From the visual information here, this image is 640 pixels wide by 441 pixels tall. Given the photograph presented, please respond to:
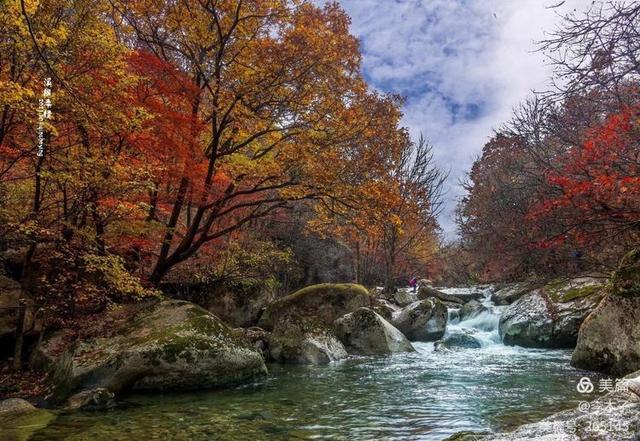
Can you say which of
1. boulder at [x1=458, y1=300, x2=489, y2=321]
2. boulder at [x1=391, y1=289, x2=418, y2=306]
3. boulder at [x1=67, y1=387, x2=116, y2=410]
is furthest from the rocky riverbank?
boulder at [x1=391, y1=289, x2=418, y2=306]

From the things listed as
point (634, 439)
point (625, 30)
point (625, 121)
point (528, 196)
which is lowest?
point (634, 439)

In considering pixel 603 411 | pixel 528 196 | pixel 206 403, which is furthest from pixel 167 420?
pixel 528 196

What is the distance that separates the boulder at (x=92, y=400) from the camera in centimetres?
738

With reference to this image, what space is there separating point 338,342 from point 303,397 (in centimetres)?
499

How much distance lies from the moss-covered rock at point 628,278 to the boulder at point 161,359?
7691mm

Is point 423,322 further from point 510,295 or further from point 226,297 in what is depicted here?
point 226,297

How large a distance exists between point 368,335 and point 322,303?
11.2ft

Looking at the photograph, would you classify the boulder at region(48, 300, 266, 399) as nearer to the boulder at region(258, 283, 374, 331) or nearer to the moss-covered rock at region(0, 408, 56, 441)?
the moss-covered rock at region(0, 408, 56, 441)

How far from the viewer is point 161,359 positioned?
8562 mm

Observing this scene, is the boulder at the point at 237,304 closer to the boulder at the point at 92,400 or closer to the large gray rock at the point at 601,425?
the boulder at the point at 92,400

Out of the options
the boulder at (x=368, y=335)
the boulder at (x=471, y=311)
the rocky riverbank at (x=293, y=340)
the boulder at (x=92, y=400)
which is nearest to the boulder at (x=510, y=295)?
the boulder at (x=471, y=311)

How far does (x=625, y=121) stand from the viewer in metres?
9.66

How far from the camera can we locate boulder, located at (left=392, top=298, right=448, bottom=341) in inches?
627

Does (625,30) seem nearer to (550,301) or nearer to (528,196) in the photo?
(550,301)
